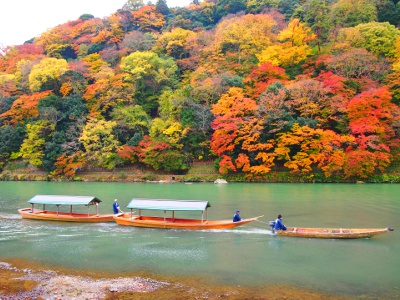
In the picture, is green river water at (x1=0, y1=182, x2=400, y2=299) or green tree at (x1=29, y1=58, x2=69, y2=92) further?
green tree at (x1=29, y1=58, x2=69, y2=92)

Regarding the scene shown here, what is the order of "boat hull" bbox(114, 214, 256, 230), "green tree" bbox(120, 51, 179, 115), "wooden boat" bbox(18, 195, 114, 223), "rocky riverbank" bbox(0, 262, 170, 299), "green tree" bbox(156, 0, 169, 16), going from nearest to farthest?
1. "rocky riverbank" bbox(0, 262, 170, 299)
2. "boat hull" bbox(114, 214, 256, 230)
3. "wooden boat" bbox(18, 195, 114, 223)
4. "green tree" bbox(120, 51, 179, 115)
5. "green tree" bbox(156, 0, 169, 16)

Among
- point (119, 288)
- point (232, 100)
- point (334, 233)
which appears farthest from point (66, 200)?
point (232, 100)

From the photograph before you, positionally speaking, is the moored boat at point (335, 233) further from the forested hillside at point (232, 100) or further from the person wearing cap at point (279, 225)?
the forested hillside at point (232, 100)

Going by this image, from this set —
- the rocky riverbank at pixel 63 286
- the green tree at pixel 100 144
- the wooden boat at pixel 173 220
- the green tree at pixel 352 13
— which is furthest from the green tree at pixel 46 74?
the rocky riverbank at pixel 63 286

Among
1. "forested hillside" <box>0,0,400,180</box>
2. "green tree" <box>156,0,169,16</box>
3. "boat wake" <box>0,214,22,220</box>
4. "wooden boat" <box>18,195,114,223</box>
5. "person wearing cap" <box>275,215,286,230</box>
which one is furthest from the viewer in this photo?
"green tree" <box>156,0,169,16</box>

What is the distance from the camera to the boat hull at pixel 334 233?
1638 cm

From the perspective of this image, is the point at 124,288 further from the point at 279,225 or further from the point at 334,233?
the point at 334,233

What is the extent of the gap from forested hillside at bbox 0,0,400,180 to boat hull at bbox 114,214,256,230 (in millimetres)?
21620

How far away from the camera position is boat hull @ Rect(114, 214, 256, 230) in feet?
62.8

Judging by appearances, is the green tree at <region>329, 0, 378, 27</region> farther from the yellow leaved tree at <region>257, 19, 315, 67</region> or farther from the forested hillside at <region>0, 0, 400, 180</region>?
the yellow leaved tree at <region>257, 19, 315, 67</region>

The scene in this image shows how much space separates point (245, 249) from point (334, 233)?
4760 millimetres

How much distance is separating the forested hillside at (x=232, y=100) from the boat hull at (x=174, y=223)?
21.6 m

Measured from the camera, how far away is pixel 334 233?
1666 cm

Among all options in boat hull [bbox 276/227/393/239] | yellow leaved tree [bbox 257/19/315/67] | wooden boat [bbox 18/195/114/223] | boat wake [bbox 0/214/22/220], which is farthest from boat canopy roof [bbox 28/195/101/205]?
yellow leaved tree [bbox 257/19/315/67]
